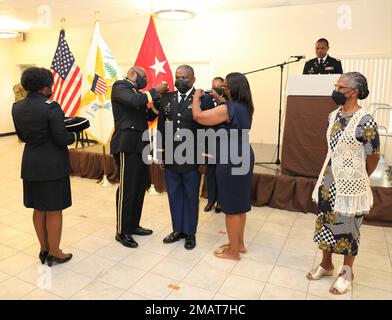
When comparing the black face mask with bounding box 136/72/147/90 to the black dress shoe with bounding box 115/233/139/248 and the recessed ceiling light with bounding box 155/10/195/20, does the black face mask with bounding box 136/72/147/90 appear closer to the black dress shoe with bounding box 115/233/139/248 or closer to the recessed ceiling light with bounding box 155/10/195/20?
the black dress shoe with bounding box 115/233/139/248

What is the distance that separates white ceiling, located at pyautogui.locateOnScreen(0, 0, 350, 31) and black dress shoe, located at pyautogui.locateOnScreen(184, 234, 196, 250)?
4147 millimetres

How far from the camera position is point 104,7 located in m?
6.35

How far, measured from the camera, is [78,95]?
5.02 meters

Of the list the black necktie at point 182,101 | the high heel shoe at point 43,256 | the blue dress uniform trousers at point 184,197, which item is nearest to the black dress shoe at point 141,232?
the blue dress uniform trousers at point 184,197

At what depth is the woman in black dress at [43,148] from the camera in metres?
2.32

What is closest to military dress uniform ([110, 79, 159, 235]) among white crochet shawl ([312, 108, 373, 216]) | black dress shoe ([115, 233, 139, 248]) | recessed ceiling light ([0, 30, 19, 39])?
black dress shoe ([115, 233, 139, 248])

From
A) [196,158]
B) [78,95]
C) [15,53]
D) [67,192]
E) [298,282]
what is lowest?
[298,282]

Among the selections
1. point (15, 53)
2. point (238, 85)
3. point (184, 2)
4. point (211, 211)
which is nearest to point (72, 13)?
point (184, 2)

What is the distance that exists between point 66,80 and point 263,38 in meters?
3.79

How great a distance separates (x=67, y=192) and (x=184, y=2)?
4.42m

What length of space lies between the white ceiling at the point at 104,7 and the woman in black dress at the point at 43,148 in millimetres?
3830

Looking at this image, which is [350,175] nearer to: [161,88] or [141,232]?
[161,88]

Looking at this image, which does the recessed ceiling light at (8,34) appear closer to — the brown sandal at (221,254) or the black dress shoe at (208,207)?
the black dress shoe at (208,207)

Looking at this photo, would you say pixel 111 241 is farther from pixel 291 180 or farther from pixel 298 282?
pixel 291 180
